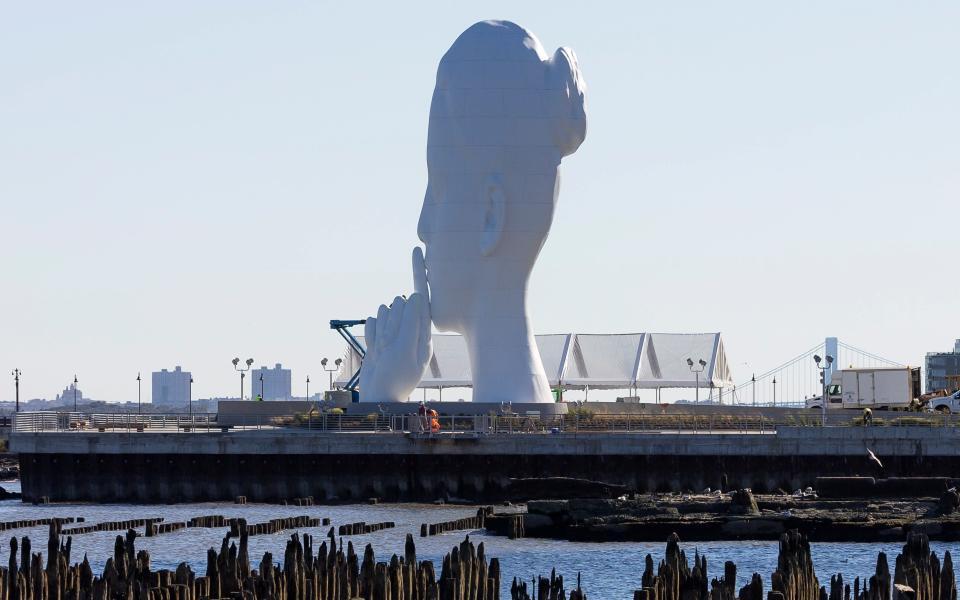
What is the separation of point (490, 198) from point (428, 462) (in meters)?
9.30

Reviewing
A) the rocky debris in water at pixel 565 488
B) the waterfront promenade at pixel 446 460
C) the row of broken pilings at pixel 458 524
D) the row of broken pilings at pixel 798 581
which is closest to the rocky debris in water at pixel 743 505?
the rocky debris in water at pixel 565 488

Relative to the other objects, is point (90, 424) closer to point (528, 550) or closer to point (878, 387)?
point (528, 550)

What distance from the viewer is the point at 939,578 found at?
1097 inches

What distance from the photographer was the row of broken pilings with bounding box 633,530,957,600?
2583 centimetres

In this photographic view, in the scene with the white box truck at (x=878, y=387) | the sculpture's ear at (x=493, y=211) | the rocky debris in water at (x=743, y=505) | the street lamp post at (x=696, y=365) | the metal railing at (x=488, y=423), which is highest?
the sculpture's ear at (x=493, y=211)

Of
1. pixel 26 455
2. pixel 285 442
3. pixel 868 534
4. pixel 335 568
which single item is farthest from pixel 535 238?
pixel 335 568

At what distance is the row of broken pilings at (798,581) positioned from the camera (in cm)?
2583

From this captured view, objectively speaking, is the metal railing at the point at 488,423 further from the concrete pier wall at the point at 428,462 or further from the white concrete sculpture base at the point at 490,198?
the white concrete sculpture base at the point at 490,198

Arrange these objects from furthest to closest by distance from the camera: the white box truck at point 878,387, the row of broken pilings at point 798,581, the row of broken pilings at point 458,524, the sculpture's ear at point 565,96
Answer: the white box truck at point 878,387, the sculpture's ear at point 565,96, the row of broken pilings at point 458,524, the row of broken pilings at point 798,581

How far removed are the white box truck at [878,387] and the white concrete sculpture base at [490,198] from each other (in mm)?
18961

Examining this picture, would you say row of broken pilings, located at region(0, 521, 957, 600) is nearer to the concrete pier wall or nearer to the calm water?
the calm water

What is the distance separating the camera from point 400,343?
59.9 m

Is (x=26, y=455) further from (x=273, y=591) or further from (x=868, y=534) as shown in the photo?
(x=273, y=591)

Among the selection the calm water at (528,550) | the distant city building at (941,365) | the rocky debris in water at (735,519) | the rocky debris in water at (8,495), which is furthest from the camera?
the distant city building at (941,365)
